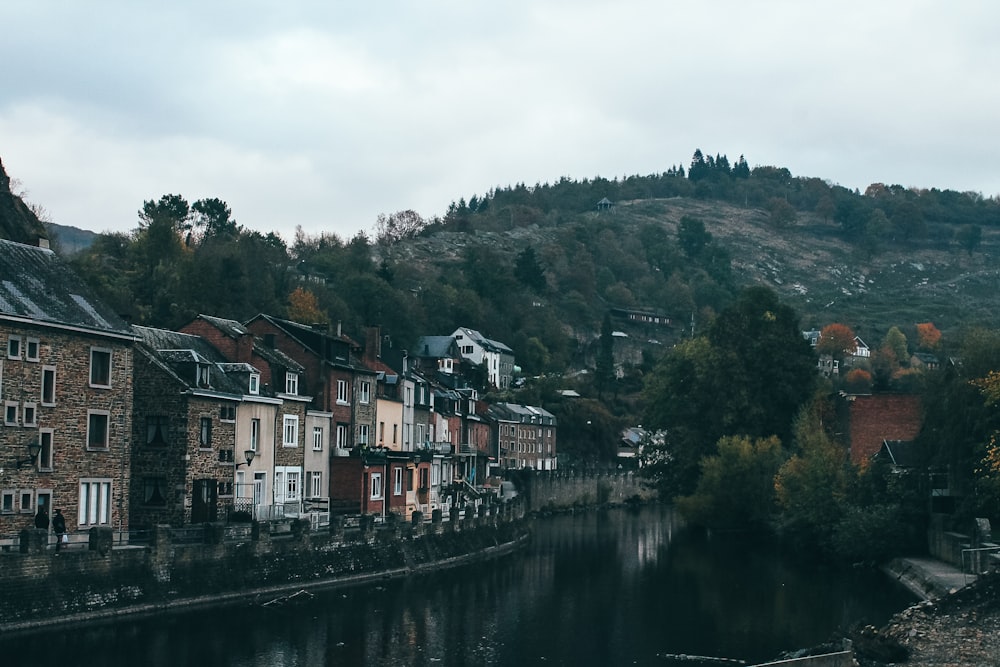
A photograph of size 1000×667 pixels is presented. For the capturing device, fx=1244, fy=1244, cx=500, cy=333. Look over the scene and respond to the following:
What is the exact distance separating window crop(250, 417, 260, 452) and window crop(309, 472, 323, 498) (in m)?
5.82

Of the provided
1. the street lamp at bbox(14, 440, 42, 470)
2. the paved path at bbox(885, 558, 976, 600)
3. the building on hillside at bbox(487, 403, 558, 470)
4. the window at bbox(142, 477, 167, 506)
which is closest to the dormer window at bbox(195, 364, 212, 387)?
the window at bbox(142, 477, 167, 506)

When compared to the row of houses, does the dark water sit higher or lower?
lower

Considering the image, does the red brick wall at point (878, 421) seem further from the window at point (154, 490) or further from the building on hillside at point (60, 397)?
the building on hillside at point (60, 397)

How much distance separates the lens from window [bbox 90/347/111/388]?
157 feet

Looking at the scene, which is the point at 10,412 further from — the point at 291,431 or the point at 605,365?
the point at 605,365

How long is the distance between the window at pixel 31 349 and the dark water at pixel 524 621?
10483 millimetres

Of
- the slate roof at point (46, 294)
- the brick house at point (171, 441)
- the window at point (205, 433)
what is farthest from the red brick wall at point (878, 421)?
the slate roof at point (46, 294)

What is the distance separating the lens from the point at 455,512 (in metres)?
67.3

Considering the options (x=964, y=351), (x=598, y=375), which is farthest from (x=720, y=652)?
(x=598, y=375)

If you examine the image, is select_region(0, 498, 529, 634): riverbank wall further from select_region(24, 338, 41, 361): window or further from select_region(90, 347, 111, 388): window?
select_region(24, 338, 41, 361): window

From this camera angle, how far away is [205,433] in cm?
5316

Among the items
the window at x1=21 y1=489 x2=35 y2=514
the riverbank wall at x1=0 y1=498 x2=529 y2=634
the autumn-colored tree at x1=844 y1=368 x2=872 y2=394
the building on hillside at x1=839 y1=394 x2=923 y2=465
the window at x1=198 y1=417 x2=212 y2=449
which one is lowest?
the riverbank wall at x1=0 y1=498 x2=529 y2=634

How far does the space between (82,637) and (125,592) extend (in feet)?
12.5

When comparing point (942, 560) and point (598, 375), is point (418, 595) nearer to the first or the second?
point (942, 560)
